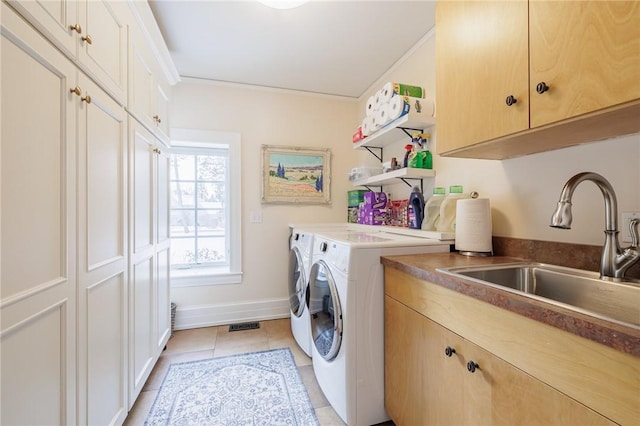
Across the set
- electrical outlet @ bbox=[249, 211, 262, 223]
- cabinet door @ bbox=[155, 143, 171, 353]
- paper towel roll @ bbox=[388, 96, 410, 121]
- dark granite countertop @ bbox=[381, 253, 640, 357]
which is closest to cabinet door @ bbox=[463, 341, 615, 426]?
dark granite countertop @ bbox=[381, 253, 640, 357]

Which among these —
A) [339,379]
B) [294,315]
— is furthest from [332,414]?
[294,315]

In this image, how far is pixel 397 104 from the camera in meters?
1.75

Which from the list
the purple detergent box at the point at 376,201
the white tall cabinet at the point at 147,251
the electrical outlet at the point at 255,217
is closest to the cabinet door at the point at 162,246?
the white tall cabinet at the point at 147,251

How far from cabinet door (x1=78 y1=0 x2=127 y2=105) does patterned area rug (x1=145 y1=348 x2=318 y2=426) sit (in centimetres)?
165

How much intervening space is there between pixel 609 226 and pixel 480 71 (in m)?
0.71

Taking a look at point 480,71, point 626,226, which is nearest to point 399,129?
point 480,71

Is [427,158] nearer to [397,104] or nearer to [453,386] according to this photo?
[397,104]

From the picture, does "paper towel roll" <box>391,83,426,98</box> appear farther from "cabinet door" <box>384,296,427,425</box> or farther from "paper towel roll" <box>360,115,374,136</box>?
"cabinet door" <box>384,296,427,425</box>

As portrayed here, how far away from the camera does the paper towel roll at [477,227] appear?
1.31 m

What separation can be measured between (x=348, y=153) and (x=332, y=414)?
7.78 ft

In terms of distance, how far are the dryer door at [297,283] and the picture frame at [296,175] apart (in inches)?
30.7

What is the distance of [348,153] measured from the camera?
2982mm

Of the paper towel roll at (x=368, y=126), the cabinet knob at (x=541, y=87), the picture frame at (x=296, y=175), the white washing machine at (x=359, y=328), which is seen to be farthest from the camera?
the picture frame at (x=296, y=175)

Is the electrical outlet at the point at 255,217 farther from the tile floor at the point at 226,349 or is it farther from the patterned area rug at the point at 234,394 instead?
the patterned area rug at the point at 234,394
